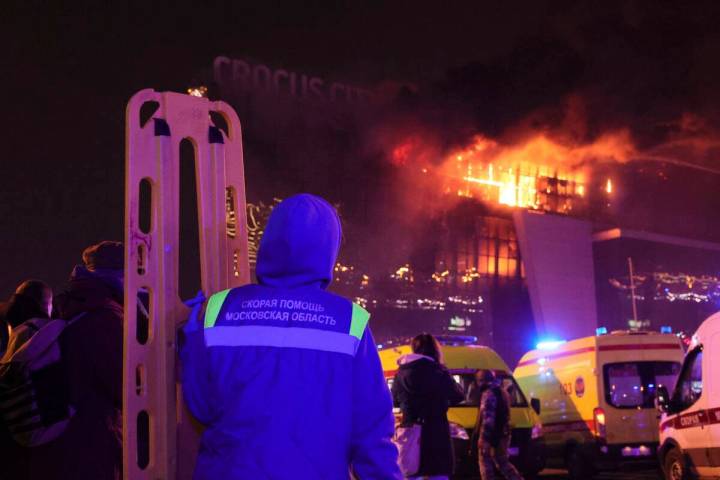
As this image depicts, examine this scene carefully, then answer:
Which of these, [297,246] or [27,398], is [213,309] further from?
[27,398]

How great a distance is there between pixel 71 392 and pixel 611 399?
1098 cm

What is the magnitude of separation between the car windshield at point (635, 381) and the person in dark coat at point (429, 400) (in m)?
6.89

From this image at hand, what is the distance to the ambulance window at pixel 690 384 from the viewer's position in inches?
347

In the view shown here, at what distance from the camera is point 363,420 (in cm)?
235

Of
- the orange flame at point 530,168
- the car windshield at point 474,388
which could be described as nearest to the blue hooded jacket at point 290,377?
the car windshield at point 474,388

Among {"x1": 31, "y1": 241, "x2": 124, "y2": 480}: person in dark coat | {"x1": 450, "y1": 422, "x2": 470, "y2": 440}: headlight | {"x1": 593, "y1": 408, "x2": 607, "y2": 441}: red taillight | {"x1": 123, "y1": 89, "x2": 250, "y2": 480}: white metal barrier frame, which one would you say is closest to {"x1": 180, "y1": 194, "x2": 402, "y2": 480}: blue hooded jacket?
{"x1": 123, "y1": 89, "x2": 250, "y2": 480}: white metal barrier frame

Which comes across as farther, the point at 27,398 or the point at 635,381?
the point at 635,381

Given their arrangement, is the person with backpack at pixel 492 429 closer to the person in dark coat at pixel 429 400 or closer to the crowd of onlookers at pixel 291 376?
the person in dark coat at pixel 429 400

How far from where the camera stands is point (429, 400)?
21.1 feet

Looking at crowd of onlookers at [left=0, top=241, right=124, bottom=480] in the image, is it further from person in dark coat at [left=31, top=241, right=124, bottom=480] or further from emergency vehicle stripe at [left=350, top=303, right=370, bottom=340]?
emergency vehicle stripe at [left=350, top=303, right=370, bottom=340]

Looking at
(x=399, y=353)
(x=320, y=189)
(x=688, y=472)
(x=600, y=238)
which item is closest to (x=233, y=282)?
(x=688, y=472)

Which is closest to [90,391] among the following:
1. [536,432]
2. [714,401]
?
[714,401]

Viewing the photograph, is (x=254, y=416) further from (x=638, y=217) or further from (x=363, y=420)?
(x=638, y=217)

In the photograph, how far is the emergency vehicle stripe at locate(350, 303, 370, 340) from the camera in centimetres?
237
